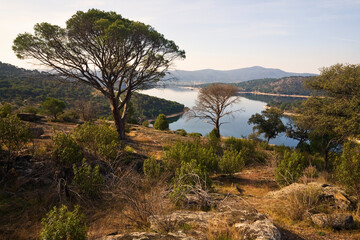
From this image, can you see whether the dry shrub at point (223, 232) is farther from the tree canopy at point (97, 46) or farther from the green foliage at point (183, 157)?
the tree canopy at point (97, 46)

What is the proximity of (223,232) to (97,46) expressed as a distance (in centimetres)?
1570

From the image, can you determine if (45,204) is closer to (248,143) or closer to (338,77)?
(248,143)

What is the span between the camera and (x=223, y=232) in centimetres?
391

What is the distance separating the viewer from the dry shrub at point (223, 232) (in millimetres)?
3744

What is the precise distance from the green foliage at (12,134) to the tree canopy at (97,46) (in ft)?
29.1

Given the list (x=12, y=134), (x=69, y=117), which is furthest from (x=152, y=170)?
(x=69, y=117)

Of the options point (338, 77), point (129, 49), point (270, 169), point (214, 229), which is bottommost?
point (270, 169)

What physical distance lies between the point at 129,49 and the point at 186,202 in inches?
552

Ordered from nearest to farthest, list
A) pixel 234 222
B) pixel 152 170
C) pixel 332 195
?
pixel 234 222 → pixel 332 195 → pixel 152 170

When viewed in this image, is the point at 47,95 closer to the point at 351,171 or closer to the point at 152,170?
the point at 152,170

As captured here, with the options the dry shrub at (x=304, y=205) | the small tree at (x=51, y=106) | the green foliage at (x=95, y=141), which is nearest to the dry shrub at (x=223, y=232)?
the dry shrub at (x=304, y=205)

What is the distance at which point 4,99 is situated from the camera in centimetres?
4388

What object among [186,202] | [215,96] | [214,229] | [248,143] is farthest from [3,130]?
[215,96]

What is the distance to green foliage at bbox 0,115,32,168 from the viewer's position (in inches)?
264
